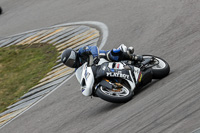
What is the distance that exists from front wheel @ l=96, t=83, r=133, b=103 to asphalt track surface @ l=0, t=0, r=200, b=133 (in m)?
0.14

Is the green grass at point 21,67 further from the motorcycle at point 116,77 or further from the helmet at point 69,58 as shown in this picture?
the motorcycle at point 116,77

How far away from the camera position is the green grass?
12.8m

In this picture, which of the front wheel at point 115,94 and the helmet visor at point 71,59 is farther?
the helmet visor at point 71,59

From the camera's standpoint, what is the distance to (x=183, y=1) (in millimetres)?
13797

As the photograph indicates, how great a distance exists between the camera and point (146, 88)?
8484mm

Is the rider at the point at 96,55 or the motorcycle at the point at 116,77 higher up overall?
the rider at the point at 96,55

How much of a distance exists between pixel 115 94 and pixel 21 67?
751cm

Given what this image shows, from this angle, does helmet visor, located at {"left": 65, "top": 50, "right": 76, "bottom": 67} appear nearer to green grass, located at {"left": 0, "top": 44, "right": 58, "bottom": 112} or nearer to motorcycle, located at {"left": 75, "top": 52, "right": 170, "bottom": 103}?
motorcycle, located at {"left": 75, "top": 52, "right": 170, "bottom": 103}

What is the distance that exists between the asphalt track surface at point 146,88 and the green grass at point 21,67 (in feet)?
5.35

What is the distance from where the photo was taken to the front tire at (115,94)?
7.71 metres

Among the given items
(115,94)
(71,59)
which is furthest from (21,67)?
(115,94)

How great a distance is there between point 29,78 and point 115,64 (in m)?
5.90

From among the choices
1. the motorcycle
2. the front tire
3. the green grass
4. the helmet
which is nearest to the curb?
the green grass

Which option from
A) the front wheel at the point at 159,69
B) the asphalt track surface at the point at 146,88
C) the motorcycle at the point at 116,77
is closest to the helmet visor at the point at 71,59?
the motorcycle at the point at 116,77
